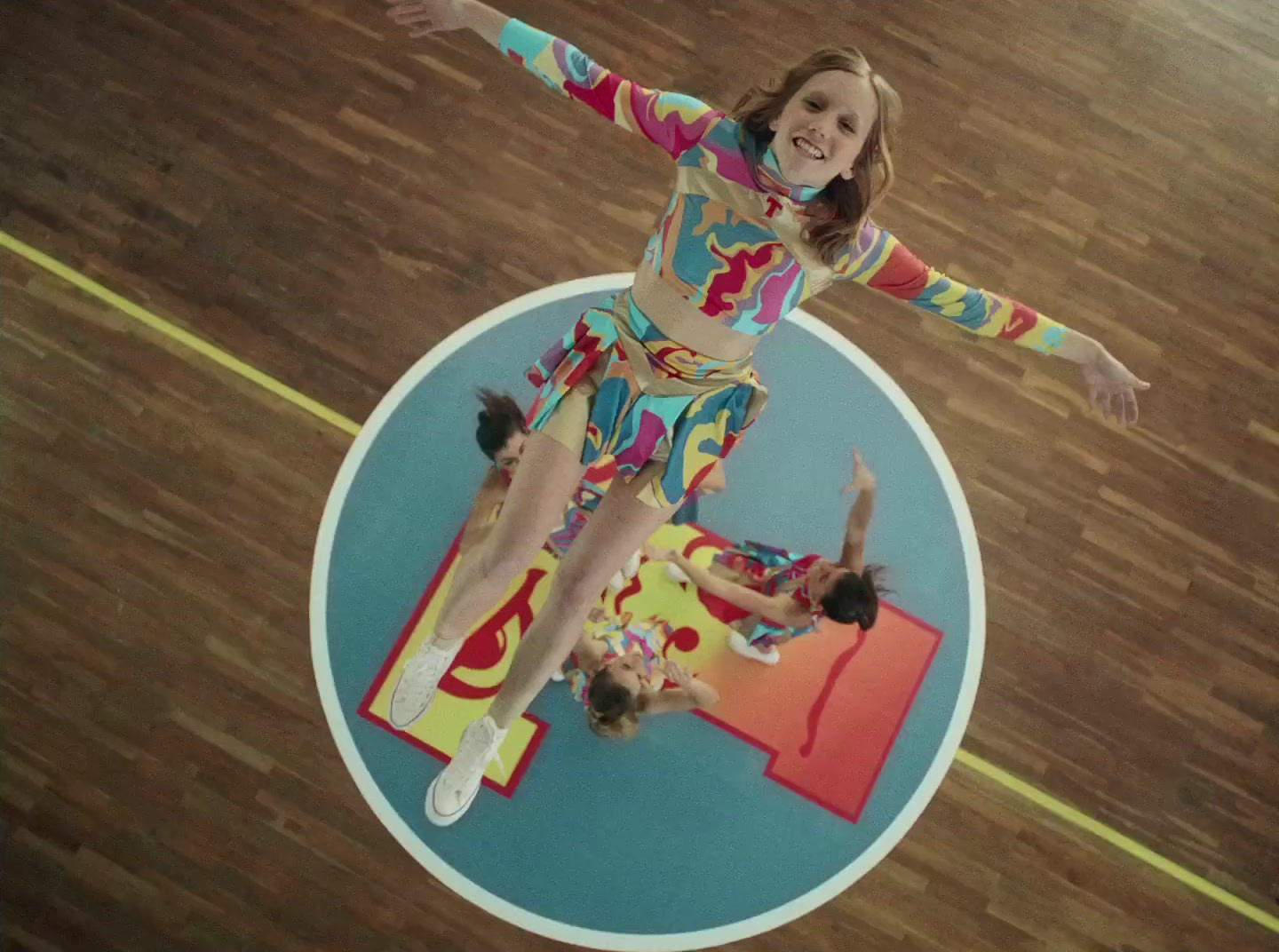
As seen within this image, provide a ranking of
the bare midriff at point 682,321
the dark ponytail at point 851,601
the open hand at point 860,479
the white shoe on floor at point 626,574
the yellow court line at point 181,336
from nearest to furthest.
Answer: the bare midriff at point 682,321 < the dark ponytail at point 851,601 < the open hand at point 860,479 < the white shoe on floor at point 626,574 < the yellow court line at point 181,336

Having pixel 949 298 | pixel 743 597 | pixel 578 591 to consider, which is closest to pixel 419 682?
pixel 578 591

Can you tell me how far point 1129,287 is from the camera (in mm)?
3324

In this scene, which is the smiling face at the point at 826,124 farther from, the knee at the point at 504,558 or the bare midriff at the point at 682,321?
the knee at the point at 504,558

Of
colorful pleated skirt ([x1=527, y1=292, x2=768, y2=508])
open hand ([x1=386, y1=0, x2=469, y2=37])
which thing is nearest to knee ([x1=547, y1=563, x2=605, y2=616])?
colorful pleated skirt ([x1=527, y1=292, x2=768, y2=508])

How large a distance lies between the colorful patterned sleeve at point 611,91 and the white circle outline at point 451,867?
108cm

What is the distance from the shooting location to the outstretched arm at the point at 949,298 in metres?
2.11

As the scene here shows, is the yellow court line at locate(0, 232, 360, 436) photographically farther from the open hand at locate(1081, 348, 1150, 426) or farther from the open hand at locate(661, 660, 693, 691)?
the open hand at locate(1081, 348, 1150, 426)

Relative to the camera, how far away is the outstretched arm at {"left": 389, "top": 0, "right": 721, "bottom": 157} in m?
2.06

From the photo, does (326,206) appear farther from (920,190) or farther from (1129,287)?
(1129,287)

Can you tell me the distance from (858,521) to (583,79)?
152 centimetres

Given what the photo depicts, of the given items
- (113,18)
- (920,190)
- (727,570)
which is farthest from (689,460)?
(113,18)

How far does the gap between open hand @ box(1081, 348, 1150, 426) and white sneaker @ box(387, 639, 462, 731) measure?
74.2 inches

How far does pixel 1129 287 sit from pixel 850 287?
1.07 meters

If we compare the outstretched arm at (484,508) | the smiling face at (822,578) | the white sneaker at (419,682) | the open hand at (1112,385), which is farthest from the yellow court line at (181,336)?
the open hand at (1112,385)
